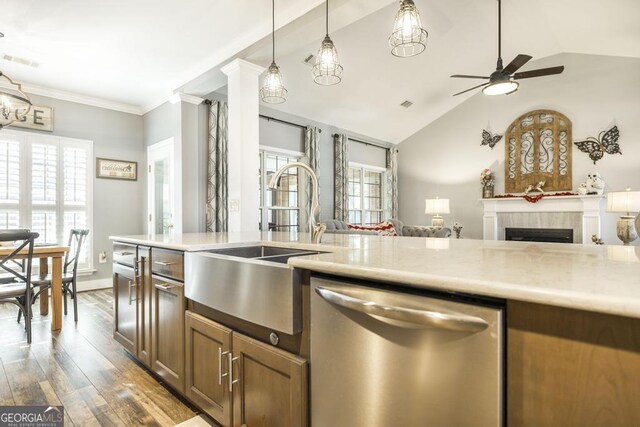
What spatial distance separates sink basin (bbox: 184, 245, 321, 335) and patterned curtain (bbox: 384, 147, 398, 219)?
6.26 meters

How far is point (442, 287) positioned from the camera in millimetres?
751

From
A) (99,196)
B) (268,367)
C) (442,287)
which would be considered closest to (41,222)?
(99,196)

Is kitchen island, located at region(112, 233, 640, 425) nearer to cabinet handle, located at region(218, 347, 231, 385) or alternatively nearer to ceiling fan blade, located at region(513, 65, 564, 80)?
cabinet handle, located at region(218, 347, 231, 385)

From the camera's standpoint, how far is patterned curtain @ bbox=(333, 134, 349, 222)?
621cm

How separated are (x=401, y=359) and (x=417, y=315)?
0.49ft

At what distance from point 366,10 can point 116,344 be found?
3.43 metres

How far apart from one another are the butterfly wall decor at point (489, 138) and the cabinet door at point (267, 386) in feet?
22.3

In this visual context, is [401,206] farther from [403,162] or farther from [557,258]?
[557,258]

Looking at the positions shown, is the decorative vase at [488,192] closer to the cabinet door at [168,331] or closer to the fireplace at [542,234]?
the fireplace at [542,234]

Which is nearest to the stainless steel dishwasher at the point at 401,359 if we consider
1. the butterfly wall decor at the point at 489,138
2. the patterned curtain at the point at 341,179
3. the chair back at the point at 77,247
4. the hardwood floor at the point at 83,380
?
the hardwood floor at the point at 83,380

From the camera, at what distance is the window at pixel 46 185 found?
4105mm

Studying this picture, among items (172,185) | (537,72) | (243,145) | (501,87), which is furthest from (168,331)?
(537,72)

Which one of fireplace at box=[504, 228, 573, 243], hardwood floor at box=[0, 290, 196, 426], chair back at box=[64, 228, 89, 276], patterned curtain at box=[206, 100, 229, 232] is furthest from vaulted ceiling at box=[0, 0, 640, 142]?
fireplace at box=[504, 228, 573, 243]

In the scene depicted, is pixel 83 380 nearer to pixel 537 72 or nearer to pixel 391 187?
pixel 537 72
